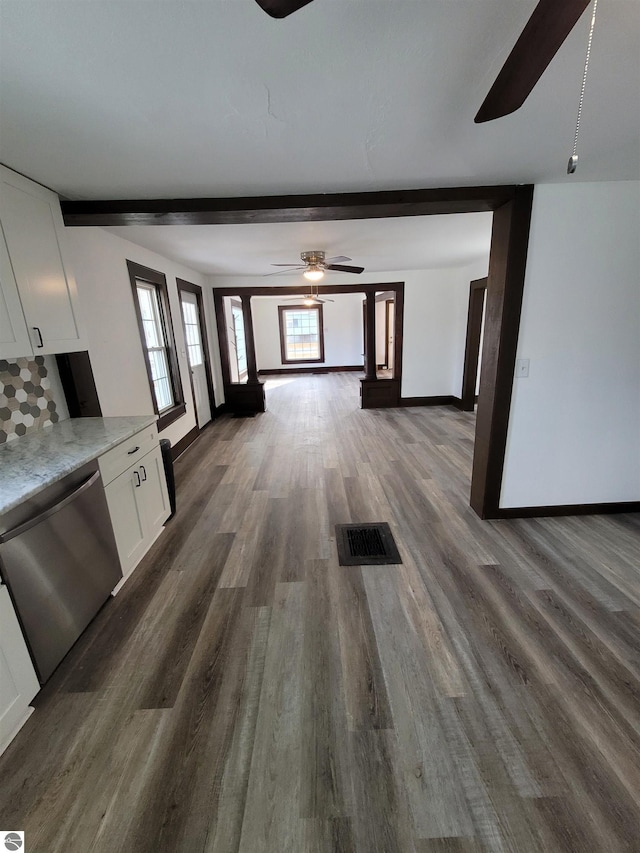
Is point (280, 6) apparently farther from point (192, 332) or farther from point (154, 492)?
point (192, 332)

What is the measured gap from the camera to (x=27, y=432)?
6.95 ft

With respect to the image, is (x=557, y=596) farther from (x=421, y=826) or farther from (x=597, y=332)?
(x=597, y=332)

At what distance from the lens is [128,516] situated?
7.10 ft

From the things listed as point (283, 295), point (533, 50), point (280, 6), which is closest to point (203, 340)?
point (283, 295)

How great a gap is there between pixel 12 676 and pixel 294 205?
2769mm

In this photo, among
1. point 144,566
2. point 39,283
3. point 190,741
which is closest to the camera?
point 190,741

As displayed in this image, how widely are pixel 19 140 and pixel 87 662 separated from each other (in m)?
2.46

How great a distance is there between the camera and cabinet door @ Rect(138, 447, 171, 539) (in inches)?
93.9

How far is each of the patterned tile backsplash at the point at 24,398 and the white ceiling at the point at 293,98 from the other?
109cm

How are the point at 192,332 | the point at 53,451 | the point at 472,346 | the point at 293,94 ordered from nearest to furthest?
the point at 293,94, the point at 53,451, the point at 192,332, the point at 472,346

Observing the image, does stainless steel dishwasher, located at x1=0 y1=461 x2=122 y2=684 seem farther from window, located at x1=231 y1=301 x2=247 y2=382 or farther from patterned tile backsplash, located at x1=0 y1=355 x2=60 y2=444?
window, located at x1=231 y1=301 x2=247 y2=382

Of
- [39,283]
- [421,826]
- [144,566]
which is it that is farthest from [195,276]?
[421,826]

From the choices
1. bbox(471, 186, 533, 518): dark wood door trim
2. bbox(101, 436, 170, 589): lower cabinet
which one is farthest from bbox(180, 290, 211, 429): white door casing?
bbox(471, 186, 533, 518): dark wood door trim

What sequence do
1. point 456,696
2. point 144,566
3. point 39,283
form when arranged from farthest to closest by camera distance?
1. point 144,566
2. point 39,283
3. point 456,696
